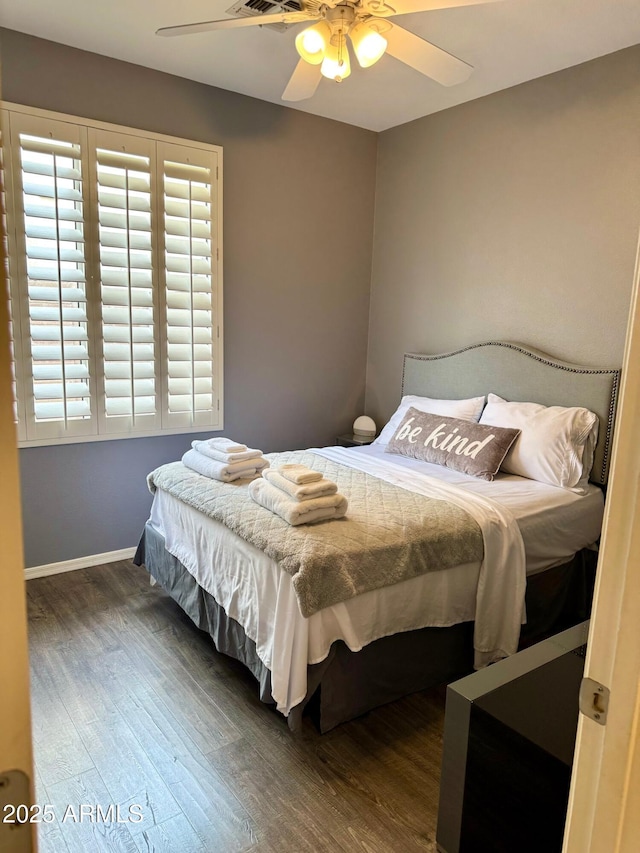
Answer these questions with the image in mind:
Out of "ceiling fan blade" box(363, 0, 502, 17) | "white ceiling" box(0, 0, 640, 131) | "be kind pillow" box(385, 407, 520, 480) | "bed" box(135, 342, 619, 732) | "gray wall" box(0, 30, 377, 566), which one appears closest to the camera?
"ceiling fan blade" box(363, 0, 502, 17)

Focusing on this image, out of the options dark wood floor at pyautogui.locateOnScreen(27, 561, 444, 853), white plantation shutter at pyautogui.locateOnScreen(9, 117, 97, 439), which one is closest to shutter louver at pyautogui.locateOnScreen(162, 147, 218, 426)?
white plantation shutter at pyautogui.locateOnScreen(9, 117, 97, 439)

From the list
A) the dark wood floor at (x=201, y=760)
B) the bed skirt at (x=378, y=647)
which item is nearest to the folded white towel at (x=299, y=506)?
the bed skirt at (x=378, y=647)

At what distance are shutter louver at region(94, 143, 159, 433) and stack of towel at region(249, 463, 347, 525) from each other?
1.36 meters

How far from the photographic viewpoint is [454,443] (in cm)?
321

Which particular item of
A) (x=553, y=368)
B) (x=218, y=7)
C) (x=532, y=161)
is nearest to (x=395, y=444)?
(x=553, y=368)

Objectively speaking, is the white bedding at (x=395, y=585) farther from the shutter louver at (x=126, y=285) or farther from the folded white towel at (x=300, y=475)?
the shutter louver at (x=126, y=285)

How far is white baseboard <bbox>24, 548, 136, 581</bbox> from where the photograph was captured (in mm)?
3307

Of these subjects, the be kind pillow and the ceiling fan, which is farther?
the be kind pillow

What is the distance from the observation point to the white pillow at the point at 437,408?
3.48 meters

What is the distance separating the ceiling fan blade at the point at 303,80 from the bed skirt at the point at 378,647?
2.23 meters

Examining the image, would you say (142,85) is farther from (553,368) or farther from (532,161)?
(553,368)

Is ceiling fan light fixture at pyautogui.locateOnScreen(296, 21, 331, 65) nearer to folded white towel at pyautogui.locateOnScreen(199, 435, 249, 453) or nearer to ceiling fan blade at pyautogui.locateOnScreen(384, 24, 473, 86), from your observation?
ceiling fan blade at pyautogui.locateOnScreen(384, 24, 473, 86)

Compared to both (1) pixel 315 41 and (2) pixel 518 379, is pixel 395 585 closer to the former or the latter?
(2) pixel 518 379

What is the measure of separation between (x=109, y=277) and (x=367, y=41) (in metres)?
1.88
